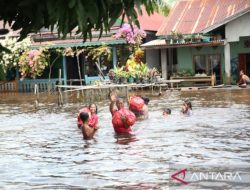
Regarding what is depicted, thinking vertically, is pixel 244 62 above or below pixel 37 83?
above

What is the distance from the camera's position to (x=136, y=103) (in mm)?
17078

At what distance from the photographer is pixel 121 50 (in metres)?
36.9

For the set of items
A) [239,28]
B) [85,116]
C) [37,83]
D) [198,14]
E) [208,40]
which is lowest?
[85,116]

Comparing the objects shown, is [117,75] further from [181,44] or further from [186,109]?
[186,109]

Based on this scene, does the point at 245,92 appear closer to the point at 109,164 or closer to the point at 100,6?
the point at 109,164

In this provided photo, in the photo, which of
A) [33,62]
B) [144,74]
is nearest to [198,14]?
[144,74]

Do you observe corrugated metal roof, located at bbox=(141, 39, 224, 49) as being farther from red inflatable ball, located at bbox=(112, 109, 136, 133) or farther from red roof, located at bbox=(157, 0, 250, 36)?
red inflatable ball, located at bbox=(112, 109, 136, 133)

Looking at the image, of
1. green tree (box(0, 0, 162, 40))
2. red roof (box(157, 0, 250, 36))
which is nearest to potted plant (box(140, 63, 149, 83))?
red roof (box(157, 0, 250, 36))

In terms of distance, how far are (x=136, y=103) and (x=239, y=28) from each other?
17209 mm

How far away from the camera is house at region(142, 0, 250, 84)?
1281 inches

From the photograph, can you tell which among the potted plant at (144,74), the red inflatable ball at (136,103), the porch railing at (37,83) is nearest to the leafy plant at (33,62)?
the porch railing at (37,83)

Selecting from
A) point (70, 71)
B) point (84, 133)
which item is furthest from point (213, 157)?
point (70, 71)

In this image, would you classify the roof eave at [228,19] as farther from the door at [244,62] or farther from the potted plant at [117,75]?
the potted plant at [117,75]

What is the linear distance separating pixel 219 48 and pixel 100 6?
31.1m
